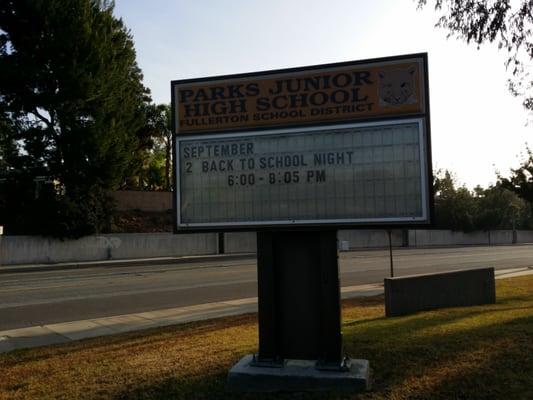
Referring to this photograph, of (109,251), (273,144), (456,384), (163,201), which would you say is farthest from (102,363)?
(163,201)

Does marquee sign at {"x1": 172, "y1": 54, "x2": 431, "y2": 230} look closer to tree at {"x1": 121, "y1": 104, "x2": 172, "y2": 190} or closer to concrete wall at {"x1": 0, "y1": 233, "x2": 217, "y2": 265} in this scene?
concrete wall at {"x1": 0, "y1": 233, "x2": 217, "y2": 265}

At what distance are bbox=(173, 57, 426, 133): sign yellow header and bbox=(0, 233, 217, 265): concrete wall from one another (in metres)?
27.3

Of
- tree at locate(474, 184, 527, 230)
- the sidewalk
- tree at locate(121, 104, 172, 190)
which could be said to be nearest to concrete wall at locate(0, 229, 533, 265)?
tree at locate(121, 104, 172, 190)

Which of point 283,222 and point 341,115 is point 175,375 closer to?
point 283,222

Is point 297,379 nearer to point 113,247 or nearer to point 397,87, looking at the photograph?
point 397,87

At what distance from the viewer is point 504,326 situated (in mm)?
7566

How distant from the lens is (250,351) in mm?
6551

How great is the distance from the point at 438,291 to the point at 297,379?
718cm

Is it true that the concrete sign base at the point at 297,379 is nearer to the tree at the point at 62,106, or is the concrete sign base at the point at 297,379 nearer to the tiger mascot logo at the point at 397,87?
the tiger mascot logo at the point at 397,87

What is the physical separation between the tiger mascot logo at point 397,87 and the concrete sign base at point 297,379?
2.67m

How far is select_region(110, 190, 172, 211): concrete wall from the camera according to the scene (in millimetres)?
44156

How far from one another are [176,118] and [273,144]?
121 cm

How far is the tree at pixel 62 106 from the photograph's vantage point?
32.3 metres

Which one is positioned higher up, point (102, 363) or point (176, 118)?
point (176, 118)
